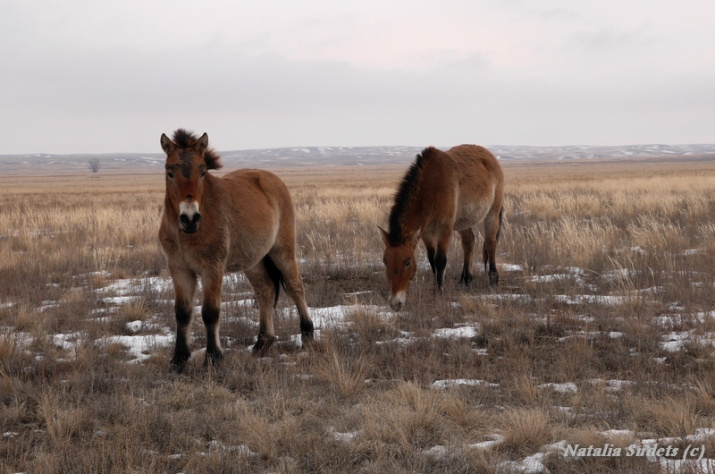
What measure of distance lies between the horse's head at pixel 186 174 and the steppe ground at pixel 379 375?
4.57 ft

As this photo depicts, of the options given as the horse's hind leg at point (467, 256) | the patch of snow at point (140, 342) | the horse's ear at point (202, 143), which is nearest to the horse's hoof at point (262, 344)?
the patch of snow at point (140, 342)

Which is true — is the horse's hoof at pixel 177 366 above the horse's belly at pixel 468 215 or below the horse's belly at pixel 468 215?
below

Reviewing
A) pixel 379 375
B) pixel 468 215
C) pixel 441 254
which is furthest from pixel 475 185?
pixel 379 375

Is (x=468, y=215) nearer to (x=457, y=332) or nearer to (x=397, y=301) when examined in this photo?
(x=397, y=301)

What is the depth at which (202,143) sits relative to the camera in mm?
5398

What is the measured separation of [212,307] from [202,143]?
1524mm

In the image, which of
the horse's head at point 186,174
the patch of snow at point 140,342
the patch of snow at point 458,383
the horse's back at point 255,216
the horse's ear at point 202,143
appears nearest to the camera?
the patch of snow at point 458,383

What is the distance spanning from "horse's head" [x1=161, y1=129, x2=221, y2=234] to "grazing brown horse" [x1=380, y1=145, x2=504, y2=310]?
289 cm

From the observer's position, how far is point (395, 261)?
7.36m

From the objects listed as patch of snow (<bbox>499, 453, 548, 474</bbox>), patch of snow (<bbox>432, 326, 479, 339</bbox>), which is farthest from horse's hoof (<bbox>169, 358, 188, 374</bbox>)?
patch of snow (<bbox>499, 453, 548, 474</bbox>)

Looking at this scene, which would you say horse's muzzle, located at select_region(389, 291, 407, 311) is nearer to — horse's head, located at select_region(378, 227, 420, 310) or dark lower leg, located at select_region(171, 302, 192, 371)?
horse's head, located at select_region(378, 227, 420, 310)

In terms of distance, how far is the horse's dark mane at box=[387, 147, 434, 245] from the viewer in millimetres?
7695

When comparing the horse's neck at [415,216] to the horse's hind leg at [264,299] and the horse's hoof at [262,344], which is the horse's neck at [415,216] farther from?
the horse's hoof at [262,344]

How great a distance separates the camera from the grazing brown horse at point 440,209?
749 centimetres
